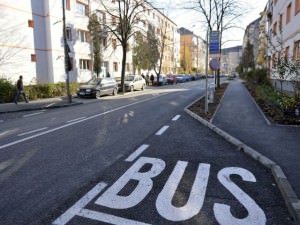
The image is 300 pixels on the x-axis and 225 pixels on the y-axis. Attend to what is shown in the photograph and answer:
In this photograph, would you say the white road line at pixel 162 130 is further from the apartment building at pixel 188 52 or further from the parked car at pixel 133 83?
the apartment building at pixel 188 52

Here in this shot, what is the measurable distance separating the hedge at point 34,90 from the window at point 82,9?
10.7m

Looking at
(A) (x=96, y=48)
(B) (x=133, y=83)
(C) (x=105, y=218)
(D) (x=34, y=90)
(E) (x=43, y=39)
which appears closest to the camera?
(C) (x=105, y=218)

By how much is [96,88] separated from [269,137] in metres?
14.7

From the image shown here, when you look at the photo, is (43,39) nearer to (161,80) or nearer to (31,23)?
(31,23)

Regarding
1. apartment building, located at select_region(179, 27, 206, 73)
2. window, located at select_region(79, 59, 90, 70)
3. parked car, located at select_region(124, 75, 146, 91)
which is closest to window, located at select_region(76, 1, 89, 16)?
window, located at select_region(79, 59, 90, 70)

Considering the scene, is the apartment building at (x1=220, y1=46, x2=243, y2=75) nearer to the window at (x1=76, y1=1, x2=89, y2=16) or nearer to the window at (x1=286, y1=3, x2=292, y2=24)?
the window at (x1=76, y1=1, x2=89, y2=16)

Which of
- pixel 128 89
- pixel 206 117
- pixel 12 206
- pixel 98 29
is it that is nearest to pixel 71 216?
pixel 12 206

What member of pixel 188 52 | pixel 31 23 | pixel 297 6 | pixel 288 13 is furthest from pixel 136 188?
pixel 188 52

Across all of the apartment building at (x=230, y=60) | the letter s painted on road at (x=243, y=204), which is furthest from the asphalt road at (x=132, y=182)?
the apartment building at (x=230, y=60)

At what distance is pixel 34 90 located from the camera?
56.2 feet

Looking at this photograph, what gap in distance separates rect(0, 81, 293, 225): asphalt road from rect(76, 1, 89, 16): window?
2359 centimetres

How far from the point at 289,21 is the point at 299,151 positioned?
53.6 ft

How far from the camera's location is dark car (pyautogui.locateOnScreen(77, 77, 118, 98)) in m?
18.9

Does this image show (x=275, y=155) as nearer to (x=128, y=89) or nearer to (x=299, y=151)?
(x=299, y=151)
